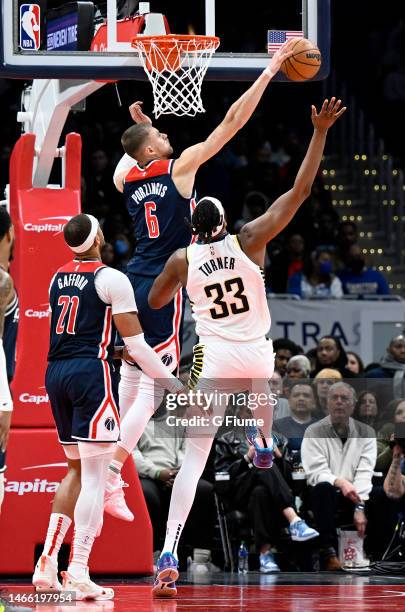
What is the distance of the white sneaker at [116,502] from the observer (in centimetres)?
977

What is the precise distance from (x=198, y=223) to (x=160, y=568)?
2.27m

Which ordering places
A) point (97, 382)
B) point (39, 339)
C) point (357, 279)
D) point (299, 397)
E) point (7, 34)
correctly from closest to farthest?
point (97, 382), point (7, 34), point (39, 339), point (299, 397), point (357, 279)

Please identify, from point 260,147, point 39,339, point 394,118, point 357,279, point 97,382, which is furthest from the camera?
point 394,118

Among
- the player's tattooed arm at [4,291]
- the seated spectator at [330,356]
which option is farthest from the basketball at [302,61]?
the seated spectator at [330,356]

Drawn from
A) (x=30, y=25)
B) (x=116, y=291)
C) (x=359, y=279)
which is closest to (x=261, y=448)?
(x=116, y=291)

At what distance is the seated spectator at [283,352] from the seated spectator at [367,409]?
4.79ft

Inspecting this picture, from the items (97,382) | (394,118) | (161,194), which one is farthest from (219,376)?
(394,118)

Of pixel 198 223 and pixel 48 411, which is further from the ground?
pixel 198 223

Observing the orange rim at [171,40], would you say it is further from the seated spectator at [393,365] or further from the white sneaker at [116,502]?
the seated spectator at [393,365]

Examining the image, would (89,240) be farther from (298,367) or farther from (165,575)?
(298,367)

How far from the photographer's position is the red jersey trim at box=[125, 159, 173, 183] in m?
9.97

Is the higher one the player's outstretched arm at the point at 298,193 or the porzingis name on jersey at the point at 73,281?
the player's outstretched arm at the point at 298,193

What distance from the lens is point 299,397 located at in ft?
40.8

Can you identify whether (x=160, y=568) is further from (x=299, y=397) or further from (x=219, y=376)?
(x=299, y=397)
